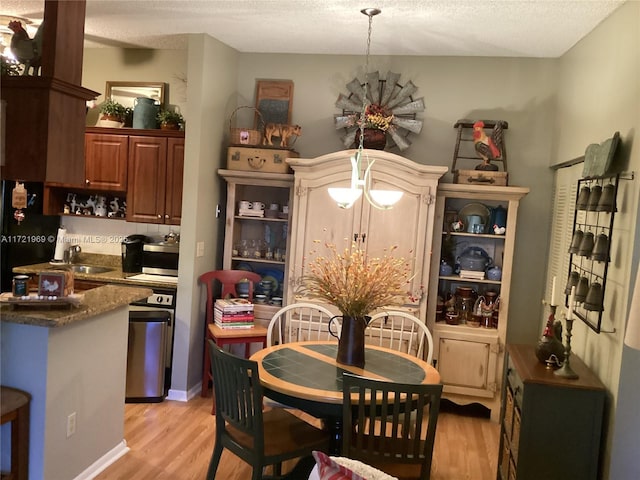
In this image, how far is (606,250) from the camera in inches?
105

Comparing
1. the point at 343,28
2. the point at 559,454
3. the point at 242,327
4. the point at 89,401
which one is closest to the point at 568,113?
the point at 343,28

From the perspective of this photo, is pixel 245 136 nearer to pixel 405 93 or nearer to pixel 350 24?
pixel 350 24

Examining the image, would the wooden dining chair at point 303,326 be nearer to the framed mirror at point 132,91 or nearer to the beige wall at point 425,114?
the beige wall at point 425,114

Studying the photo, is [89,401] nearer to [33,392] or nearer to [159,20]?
[33,392]

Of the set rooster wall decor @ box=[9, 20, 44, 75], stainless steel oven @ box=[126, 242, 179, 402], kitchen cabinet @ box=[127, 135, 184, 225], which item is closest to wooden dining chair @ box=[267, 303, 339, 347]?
stainless steel oven @ box=[126, 242, 179, 402]

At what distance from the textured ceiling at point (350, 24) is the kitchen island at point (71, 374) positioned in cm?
188

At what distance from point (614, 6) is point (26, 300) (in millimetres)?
3382

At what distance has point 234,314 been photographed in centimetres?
408

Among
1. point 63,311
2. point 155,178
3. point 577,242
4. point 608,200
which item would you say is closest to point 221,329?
point 155,178

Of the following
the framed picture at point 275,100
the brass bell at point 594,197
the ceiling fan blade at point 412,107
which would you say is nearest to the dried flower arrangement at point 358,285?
the brass bell at point 594,197

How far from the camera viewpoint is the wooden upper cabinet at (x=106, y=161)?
14.5 feet

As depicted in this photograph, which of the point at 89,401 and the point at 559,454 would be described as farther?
the point at 89,401

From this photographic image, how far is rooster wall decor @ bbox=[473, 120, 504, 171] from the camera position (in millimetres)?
4055

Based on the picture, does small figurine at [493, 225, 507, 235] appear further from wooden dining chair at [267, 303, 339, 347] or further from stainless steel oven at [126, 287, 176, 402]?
stainless steel oven at [126, 287, 176, 402]
